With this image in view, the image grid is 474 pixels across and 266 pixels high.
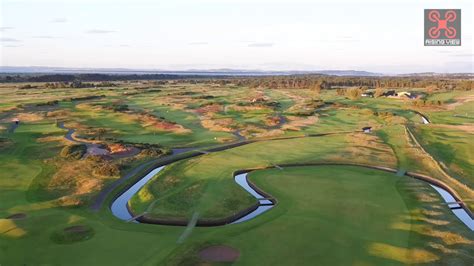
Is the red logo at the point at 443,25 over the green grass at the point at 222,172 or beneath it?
over

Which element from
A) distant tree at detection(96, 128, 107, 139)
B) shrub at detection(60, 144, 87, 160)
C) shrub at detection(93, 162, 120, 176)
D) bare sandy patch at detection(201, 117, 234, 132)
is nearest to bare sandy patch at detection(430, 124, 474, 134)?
bare sandy patch at detection(201, 117, 234, 132)

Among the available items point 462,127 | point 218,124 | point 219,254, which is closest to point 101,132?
point 218,124

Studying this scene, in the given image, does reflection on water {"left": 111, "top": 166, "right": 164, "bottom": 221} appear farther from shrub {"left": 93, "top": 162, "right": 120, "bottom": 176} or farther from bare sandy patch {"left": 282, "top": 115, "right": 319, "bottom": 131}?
bare sandy patch {"left": 282, "top": 115, "right": 319, "bottom": 131}

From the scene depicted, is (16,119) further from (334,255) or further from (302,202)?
(334,255)

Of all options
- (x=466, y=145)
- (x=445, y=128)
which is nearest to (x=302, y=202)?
(x=466, y=145)

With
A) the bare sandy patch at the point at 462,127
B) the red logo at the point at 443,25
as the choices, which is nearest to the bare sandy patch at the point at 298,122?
the bare sandy patch at the point at 462,127

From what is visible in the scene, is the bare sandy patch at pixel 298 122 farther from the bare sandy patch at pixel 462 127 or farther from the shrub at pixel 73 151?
the shrub at pixel 73 151
